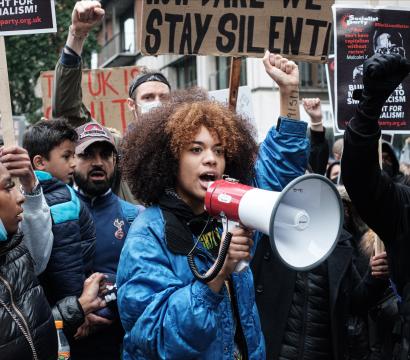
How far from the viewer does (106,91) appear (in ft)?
19.6

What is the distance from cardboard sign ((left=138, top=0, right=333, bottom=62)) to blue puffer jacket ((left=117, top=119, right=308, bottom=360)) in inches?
55.3

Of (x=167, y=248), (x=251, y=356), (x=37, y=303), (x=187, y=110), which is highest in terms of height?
(x=187, y=110)

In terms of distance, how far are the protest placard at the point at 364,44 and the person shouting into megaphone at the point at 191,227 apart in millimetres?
1011

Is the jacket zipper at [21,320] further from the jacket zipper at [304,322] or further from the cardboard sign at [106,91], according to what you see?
the cardboard sign at [106,91]

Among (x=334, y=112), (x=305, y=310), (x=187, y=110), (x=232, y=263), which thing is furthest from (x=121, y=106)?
(x=232, y=263)

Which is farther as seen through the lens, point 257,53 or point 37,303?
point 257,53

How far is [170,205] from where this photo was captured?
2.41 m

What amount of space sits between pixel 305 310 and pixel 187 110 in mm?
1594

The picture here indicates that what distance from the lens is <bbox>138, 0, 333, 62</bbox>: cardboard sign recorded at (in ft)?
11.7

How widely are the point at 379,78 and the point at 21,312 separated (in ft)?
4.75

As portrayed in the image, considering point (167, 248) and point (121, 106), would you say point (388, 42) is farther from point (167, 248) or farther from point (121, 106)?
point (121, 106)

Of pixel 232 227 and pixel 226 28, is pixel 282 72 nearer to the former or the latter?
Result: pixel 226 28

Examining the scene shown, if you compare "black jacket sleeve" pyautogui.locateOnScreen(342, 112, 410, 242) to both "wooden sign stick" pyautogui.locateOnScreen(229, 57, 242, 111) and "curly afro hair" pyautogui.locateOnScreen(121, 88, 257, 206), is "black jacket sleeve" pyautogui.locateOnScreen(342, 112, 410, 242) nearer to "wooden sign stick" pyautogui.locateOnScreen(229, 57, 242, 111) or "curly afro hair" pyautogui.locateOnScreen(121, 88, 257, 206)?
Result: "curly afro hair" pyautogui.locateOnScreen(121, 88, 257, 206)

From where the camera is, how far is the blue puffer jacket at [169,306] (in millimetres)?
2076
